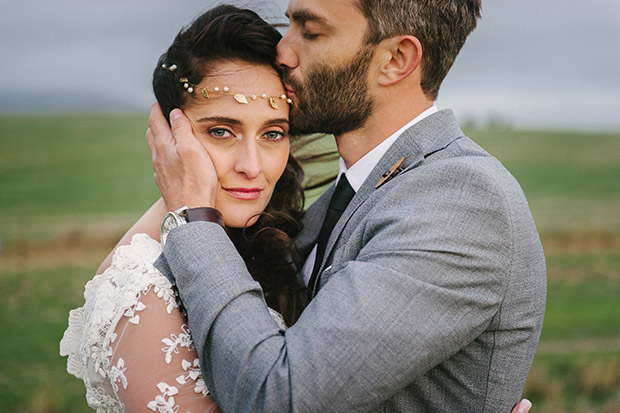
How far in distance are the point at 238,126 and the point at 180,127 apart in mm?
274

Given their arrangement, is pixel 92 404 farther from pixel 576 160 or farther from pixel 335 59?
pixel 576 160

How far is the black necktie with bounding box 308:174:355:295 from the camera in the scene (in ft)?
9.95

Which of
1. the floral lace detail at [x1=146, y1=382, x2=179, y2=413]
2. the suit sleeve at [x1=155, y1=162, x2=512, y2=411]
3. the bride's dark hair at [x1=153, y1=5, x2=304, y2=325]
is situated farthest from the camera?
the bride's dark hair at [x1=153, y1=5, x2=304, y2=325]

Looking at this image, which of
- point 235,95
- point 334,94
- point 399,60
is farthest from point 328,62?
point 235,95

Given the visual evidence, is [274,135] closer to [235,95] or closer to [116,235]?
[235,95]

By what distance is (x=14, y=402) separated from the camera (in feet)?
26.7

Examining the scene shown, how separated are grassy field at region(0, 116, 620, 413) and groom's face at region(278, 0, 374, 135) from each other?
21.2ft

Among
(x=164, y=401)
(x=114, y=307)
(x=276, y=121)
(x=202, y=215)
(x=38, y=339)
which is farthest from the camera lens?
(x=38, y=339)

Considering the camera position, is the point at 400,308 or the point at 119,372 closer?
the point at 400,308

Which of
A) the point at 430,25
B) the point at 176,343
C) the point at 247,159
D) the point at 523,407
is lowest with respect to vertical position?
the point at 523,407

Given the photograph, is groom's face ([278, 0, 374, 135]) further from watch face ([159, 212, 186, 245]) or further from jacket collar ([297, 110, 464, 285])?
watch face ([159, 212, 186, 245])

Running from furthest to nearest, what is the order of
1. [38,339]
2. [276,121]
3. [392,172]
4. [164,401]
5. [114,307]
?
[38,339] → [276,121] → [392,172] → [114,307] → [164,401]

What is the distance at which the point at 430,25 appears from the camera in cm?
311

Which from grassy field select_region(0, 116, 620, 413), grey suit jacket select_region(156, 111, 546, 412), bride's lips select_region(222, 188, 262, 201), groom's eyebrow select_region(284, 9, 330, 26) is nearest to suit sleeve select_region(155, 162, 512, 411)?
grey suit jacket select_region(156, 111, 546, 412)
